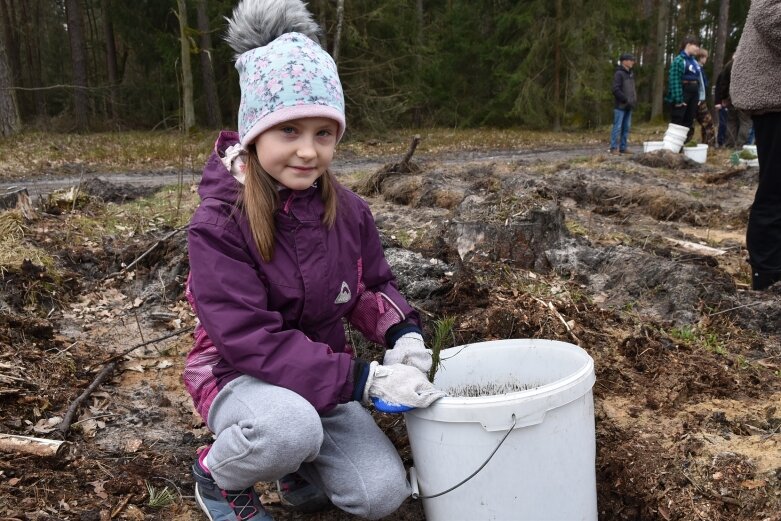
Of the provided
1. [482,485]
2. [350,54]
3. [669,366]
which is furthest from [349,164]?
[482,485]

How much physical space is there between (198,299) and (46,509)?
75 cm

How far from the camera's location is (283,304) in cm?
180

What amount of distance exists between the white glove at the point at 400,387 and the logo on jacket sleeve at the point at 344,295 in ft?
0.89

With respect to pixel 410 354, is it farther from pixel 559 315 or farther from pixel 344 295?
pixel 559 315

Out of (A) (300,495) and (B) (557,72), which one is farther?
(B) (557,72)

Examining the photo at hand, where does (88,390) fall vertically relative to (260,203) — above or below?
below

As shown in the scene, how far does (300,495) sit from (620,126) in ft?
33.5

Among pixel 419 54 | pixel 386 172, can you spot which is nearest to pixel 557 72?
pixel 419 54

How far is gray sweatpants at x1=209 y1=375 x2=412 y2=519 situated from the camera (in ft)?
5.33

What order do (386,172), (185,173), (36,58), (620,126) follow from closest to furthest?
(386,172), (185,173), (620,126), (36,58)

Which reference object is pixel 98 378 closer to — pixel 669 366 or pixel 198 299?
pixel 198 299

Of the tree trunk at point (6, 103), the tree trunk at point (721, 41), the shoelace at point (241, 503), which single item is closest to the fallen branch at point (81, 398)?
the shoelace at point (241, 503)

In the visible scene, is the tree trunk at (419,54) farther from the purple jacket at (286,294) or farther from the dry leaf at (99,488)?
the dry leaf at (99,488)

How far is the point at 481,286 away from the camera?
292 cm
